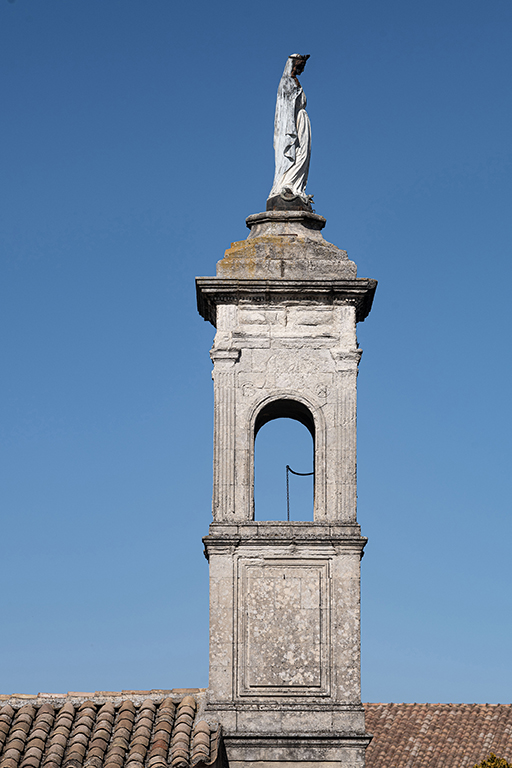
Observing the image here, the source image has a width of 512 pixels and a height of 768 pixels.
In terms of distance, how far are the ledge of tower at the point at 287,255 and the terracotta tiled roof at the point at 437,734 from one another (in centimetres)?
1811

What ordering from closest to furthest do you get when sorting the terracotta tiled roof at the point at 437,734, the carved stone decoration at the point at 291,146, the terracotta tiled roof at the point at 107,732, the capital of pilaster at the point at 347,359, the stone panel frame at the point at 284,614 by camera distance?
the terracotta tiled roof at the point at 107,732 → the stone panel frame at the point at 284,614 → the capital of pilaster at the point at 347,359 → the carved stone decoration at the point at 291,146 → the terracotta tiled roof at the point at 437,734

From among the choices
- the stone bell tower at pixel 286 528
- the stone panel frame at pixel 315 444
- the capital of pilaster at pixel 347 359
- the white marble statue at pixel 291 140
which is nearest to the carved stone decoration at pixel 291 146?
the white marble statue at pixel 291 140

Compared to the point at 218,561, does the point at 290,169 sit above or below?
above

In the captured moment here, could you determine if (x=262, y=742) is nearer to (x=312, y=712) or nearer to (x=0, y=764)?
(x=312, y=712)

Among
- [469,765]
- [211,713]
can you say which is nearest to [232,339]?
[211,713]

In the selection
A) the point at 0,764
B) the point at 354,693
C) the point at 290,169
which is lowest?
the point at 0,764

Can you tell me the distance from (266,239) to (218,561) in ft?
13.4

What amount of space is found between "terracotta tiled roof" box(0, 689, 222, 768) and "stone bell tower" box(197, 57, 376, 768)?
55cm

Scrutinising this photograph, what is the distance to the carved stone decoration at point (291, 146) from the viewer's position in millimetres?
15539

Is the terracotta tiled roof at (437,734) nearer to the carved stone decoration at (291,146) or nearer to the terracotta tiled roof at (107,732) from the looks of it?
the terracotta tiled roof at (107,732)

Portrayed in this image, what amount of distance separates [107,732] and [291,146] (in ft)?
24.7

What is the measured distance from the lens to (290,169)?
15.7 m

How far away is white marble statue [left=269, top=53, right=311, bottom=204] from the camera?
51.1 ft

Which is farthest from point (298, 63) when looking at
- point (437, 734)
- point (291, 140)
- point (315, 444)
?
point (437, 734)
